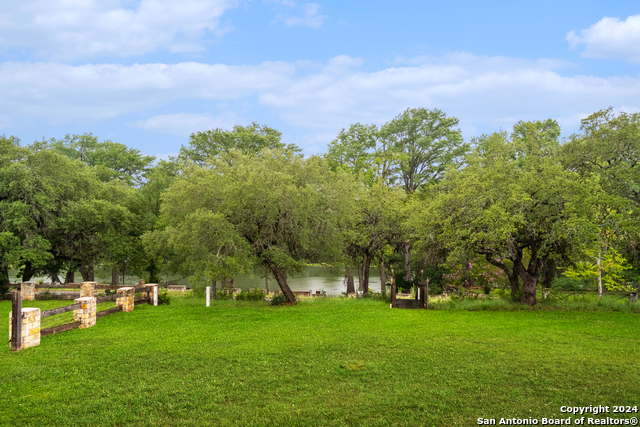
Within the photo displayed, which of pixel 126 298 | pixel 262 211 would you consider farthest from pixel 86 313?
pixel 262 211

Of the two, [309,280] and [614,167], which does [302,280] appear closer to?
[309,280]

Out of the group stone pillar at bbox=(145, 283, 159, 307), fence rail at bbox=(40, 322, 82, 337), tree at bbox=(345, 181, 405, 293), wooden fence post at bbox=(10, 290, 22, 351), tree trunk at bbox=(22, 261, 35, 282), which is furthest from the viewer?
tree at bbox=(345, 181, 405, 293)

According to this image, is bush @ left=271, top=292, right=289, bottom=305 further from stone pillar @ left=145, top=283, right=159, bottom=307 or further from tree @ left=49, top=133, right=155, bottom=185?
tree @ left=49, top=133, right=155, bottom=185

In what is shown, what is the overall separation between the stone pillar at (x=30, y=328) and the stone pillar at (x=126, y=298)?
620 cm

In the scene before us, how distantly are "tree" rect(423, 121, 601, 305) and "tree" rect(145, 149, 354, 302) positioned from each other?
5383 mm

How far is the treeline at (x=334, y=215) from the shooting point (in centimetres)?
1823

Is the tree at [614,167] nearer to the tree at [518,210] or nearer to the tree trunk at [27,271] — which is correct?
the tree at [518,210]

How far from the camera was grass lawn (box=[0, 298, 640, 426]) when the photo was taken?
6703 millimetres

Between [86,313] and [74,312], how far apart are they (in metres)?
0.60

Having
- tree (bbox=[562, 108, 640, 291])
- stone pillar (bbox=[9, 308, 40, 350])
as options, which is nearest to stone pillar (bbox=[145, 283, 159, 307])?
stone pillar (bbox=[9, 308, 40, 350])

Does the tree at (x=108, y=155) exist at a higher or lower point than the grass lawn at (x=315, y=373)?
higher

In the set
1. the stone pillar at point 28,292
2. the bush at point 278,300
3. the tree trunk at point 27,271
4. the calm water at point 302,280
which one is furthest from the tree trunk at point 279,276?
the calm water at point 302,280

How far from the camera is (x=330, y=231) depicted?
854 inches

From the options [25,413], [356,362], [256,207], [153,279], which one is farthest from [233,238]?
[153,279]
